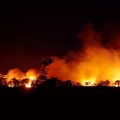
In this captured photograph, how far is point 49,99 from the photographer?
11555mm

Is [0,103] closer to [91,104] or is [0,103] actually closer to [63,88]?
[63,88]

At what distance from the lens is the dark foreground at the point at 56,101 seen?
11250 mm

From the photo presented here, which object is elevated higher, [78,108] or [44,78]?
[44,78]

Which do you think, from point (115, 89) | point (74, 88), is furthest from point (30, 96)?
point (115, 89)

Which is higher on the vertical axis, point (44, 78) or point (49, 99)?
point (44, 78)

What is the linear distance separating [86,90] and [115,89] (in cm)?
95

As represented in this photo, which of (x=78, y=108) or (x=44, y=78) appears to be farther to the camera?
(x=44, y=78)

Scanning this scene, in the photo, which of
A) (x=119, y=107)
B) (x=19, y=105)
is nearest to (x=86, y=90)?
(x=119, y=107)

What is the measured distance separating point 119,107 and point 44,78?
106 inches

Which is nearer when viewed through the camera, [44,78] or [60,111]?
[60,111]

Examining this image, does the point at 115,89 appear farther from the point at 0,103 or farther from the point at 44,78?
the point at 0,103

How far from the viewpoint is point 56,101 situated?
37.8 feet

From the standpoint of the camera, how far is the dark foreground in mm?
11250

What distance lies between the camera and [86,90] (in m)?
11.8
